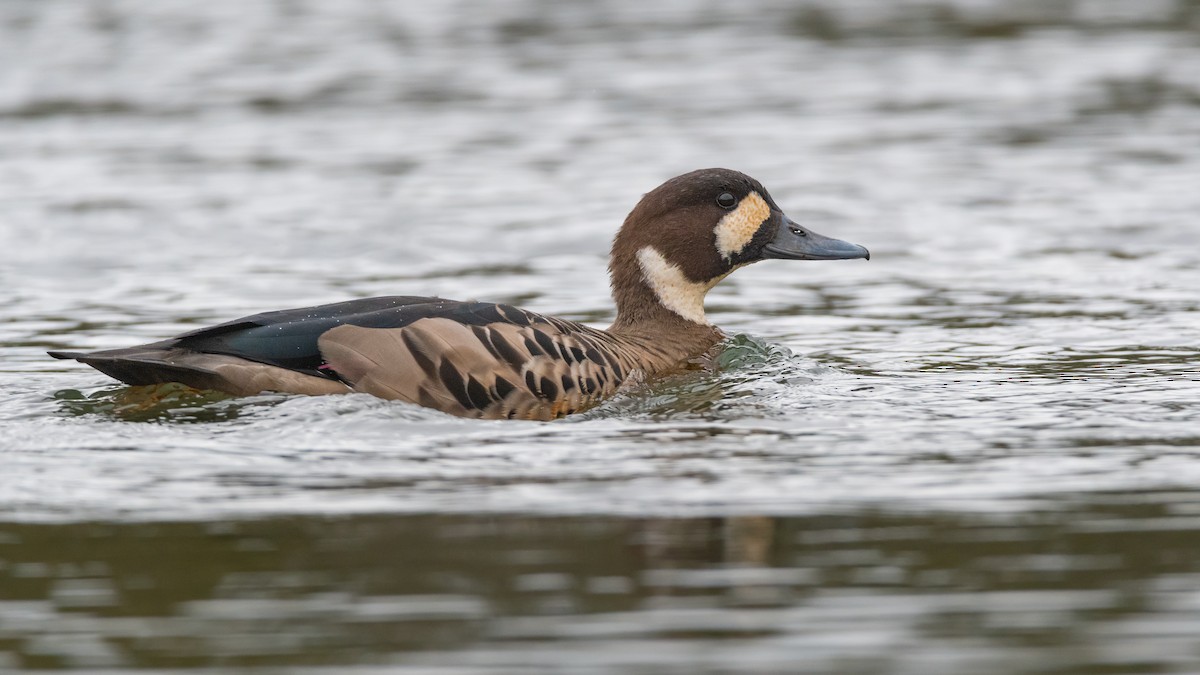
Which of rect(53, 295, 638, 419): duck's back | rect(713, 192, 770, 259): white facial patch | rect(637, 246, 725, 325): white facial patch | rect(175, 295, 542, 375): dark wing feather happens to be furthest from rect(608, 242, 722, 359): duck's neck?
rect(175, 295, 542, 375): dark wing feather

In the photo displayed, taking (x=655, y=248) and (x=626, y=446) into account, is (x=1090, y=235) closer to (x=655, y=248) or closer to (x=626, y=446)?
(x=655, y=248)

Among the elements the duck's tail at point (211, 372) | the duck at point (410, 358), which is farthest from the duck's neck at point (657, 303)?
the duck's tail at point (211, 372)

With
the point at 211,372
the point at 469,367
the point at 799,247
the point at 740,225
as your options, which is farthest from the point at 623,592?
the point at 799,247

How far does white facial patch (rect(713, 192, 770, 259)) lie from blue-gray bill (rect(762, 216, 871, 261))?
0.15 m

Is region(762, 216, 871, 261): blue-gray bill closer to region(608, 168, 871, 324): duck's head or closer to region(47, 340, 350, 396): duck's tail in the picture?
region(608, 168, 871, 324): duck's head

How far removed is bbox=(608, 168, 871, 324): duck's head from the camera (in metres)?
10.5

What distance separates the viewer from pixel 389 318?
8844 mm

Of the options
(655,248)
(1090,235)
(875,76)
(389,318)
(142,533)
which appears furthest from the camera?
(875,76)

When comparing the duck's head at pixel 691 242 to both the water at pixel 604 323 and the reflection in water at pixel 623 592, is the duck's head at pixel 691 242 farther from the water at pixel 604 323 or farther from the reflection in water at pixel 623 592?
the reflection in water at pixel 623 592

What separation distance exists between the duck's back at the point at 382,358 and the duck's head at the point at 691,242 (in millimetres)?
1530

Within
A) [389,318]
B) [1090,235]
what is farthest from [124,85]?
[389,318]

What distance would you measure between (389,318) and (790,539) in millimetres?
2937

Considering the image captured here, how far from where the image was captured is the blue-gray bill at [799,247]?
1072cm

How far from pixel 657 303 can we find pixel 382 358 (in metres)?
2.33
